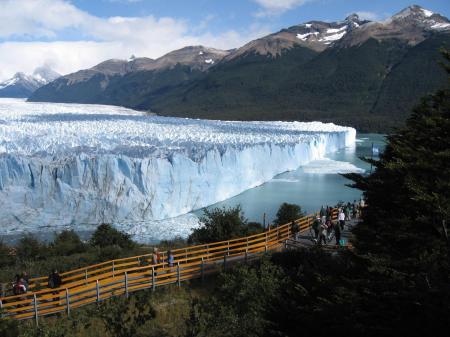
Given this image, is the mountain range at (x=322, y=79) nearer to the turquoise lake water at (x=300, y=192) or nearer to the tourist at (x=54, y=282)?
the turquoise lake water at (x=300, y=192)

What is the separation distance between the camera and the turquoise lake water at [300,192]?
72.3 ft

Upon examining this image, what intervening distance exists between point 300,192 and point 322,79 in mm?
87729

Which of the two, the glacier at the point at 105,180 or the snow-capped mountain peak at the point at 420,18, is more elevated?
the snow-capped mountain peak at the point at 420,18

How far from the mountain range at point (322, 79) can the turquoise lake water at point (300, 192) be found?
135 ft

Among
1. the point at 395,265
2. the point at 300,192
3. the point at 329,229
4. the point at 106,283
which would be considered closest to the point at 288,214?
the point at 329,229

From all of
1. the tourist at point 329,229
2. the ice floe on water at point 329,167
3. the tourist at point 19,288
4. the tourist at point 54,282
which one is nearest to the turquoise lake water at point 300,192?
the ice floe on water at point 329,167

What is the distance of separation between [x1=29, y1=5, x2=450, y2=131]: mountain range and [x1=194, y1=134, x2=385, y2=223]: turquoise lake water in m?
41.2

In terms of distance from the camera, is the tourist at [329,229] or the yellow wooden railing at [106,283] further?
the tourist at [329,229]

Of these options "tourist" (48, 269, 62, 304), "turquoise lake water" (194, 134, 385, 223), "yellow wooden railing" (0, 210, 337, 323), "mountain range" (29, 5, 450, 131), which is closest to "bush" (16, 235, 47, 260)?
"yellow wooden railing" (0, 210, 337, 323)

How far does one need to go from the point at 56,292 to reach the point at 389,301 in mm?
5476

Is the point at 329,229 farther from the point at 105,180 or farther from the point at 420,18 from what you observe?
the point at 420,18

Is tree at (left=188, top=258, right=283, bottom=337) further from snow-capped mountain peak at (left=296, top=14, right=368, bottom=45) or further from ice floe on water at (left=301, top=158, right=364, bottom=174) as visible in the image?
snow-capped mountain peak at (left=296, top=14, right=368, bottom=45)

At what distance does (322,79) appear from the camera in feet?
358

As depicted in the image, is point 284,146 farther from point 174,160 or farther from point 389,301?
point 389,301
